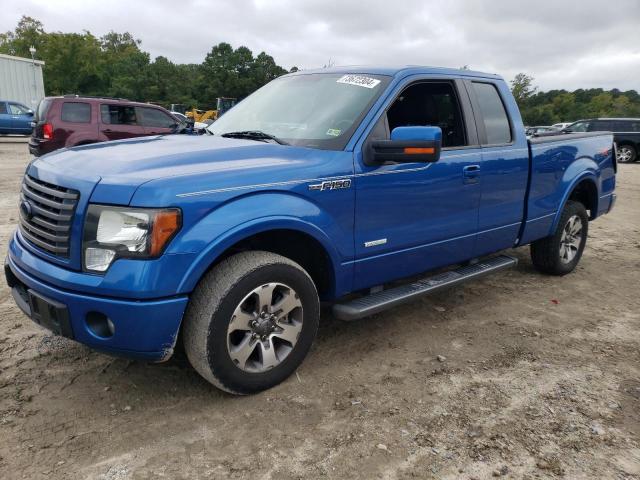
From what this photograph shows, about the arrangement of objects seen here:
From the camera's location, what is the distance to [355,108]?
3338 mm

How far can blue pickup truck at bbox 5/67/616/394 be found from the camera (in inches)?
95.2

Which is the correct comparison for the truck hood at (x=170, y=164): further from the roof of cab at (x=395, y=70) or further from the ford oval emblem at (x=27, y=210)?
the roof of cab at (x=395, y=70)

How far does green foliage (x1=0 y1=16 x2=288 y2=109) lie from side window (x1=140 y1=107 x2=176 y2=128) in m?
53.5

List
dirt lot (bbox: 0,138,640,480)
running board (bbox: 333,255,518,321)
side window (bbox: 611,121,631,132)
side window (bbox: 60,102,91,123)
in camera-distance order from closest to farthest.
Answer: dirt lot (bbox: 0,138,640,480)
running board (bbox: 333,255,518,321)
side window (bbox: 60,102,91,123)
side window (bbox: 611,121,631,132)

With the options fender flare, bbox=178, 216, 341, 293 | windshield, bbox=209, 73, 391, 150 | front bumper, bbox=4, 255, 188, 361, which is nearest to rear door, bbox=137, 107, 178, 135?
windshield, bbox=209, 73, 391, 150

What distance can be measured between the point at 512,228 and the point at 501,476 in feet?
8.39

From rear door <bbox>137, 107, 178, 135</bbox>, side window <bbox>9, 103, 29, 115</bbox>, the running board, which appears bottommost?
the running board

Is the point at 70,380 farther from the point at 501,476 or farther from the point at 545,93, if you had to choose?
the point at 545,93

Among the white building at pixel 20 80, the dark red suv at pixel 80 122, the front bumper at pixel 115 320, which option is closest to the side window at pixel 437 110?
the front bumper at pixel 115 320

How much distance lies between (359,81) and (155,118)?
33.7 ft

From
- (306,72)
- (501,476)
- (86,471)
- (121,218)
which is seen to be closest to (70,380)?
(86,471)

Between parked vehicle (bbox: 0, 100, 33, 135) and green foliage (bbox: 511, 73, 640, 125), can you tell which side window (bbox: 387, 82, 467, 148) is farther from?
green foliage (bbox: 511, 73, 640, 125)

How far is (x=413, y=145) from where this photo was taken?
2967 millimetres

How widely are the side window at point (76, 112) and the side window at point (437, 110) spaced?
9779 millimetres
